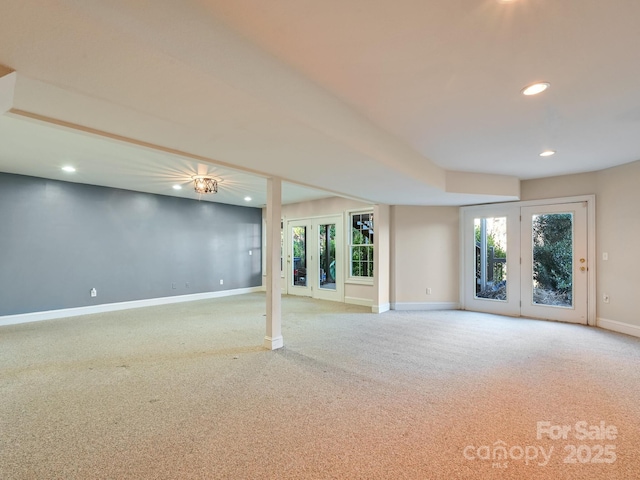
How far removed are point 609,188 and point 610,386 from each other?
336 cm

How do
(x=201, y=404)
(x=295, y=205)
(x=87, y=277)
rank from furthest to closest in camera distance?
(x=295, y=205), (x=87, y=277), (x=201, y=404)

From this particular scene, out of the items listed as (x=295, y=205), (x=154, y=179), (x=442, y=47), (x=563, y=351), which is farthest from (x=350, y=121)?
(x=295, y=205)

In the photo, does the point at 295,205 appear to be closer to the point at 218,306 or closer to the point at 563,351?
the point at 218,306

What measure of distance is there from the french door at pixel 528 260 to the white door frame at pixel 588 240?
2 cm

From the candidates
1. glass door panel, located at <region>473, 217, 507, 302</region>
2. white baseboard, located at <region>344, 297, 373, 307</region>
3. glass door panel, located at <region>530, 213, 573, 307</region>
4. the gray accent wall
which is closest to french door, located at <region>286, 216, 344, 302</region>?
white baseboard, located at <region>344, 297, 373, 307</region>

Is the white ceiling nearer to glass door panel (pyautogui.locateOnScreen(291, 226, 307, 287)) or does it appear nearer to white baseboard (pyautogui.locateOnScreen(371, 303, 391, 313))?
white baseboard (pyautogui.locateOnScreen(371, 303, 391, 313))

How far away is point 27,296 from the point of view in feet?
17.0

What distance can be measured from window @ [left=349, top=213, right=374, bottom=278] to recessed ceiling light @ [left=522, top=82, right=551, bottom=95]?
14.6ft

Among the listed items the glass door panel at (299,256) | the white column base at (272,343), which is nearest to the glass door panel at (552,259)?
the white column base at (272,343)

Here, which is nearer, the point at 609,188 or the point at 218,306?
the point at 609,188

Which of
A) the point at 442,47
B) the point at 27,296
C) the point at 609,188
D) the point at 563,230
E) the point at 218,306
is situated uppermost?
the point at 442,47

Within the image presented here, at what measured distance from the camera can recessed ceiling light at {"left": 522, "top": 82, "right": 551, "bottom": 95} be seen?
7.57 ft

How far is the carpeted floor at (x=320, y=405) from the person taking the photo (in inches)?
71.2

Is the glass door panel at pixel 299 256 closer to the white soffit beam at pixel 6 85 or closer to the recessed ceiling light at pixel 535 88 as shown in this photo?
the recessed ceiling light at pixel 535 88
